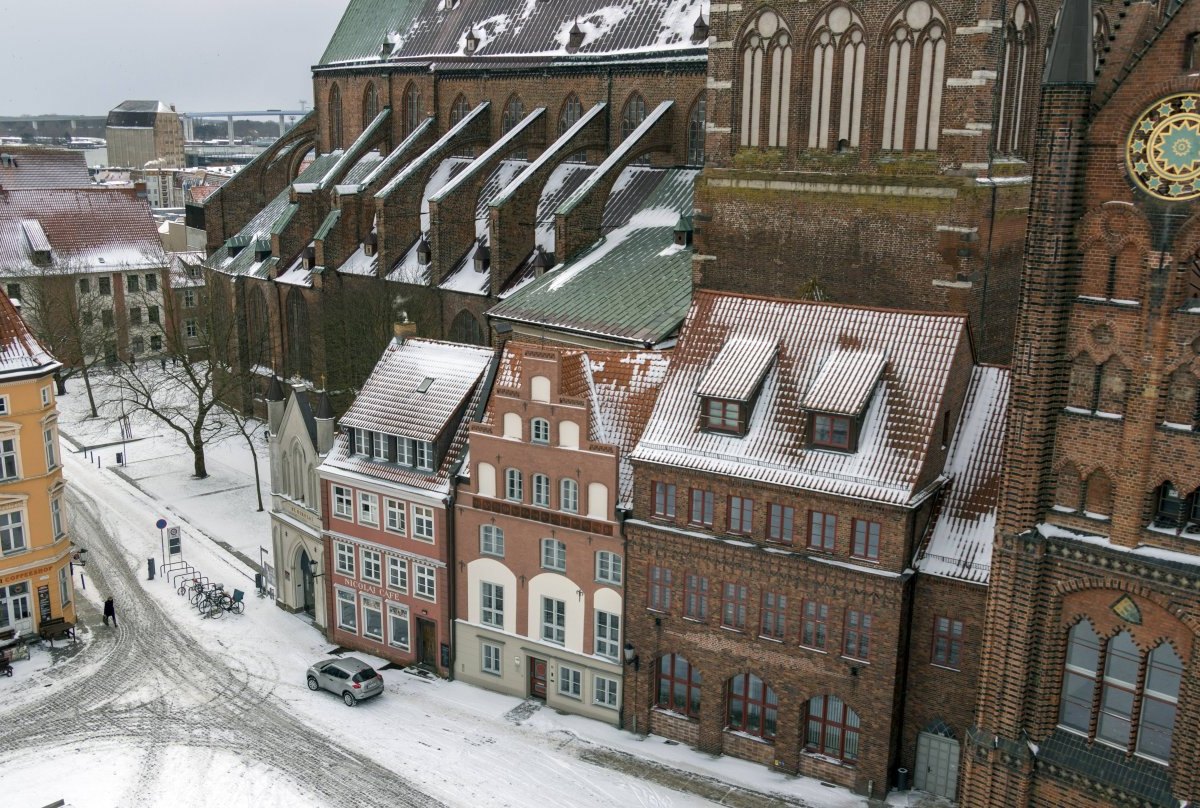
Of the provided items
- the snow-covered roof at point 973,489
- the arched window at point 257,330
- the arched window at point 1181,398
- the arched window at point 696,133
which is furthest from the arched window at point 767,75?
the arched window at point 257,330

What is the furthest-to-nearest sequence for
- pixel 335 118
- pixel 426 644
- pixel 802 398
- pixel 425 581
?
pixel 335 118, pixel 426 644, pixel 425 581, pixel 802 398

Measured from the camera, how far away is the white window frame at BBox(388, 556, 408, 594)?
123 feet

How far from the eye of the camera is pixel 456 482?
117 feet

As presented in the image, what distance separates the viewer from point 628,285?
147 feet

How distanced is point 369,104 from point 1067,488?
55819 millimetres

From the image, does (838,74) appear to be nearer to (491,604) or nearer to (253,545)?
(491,604)

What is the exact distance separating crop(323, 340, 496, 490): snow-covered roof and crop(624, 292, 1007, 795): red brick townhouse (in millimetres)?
7190

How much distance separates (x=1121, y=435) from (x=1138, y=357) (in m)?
1.44

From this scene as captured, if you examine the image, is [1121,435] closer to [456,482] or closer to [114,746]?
[456,482]

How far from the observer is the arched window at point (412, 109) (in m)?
64.9

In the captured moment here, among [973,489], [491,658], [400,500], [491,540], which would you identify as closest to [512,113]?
[400,500]

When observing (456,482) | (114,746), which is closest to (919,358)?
(456,482)

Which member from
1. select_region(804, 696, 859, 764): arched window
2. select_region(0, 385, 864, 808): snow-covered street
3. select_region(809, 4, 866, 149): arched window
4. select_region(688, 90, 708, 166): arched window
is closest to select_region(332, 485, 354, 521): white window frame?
select_region(0, 385, 864, 808): snow-covered street

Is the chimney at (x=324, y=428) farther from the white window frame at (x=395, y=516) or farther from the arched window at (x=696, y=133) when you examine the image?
the arched window at (x=696, y=133)
